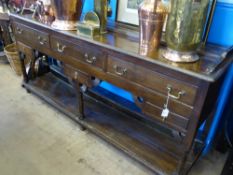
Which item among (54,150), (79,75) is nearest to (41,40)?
(79,75)

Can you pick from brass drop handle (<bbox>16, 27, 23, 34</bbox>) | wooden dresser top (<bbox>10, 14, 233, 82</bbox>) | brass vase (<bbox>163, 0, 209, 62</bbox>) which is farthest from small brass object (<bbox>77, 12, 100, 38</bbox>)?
brass drop handle (<bbox>16, 27, 23, 34</bbox>)

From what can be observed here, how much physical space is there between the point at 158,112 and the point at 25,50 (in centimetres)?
145

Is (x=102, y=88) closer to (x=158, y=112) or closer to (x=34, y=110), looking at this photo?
(x=34, y=110)

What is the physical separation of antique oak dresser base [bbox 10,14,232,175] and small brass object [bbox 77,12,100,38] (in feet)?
0.20

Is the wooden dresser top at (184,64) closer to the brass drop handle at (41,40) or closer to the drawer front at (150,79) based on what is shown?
the drawer front at (150,79)

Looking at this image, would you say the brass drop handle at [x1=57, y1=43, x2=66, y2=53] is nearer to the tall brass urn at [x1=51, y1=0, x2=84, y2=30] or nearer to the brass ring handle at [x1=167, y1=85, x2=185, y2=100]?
the tall brass urn at [x1=51, y1=0, x2=84, y2=30]

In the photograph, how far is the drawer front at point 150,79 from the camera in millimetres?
990

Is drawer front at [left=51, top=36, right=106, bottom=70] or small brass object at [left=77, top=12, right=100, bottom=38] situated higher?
small brass object at [left=77, top=12, right=100, bottom=38]

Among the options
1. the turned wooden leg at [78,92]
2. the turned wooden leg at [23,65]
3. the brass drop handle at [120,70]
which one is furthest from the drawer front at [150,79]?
the turned wooden leg at [23,65]

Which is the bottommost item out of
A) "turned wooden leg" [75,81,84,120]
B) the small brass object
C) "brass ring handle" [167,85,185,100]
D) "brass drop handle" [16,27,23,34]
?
"turned wooden leg" [75,81,84,120]

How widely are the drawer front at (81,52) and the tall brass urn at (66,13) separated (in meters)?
0.11

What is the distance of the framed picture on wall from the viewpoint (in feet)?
5.05

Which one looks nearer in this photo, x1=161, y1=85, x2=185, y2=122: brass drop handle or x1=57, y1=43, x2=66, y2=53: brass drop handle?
x1=161, y1=85, x2=185, y2=122: brass drop handle

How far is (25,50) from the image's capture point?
1953 mm
